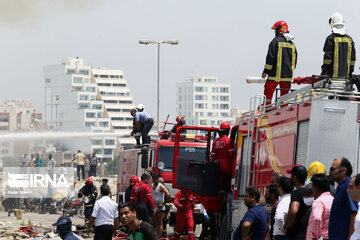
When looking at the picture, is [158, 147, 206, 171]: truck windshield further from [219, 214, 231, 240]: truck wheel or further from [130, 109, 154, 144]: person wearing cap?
[219, 214, 231, 240]: truck wheel

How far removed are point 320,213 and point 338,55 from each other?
194 inches

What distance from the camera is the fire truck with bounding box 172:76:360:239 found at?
11109 millimetres

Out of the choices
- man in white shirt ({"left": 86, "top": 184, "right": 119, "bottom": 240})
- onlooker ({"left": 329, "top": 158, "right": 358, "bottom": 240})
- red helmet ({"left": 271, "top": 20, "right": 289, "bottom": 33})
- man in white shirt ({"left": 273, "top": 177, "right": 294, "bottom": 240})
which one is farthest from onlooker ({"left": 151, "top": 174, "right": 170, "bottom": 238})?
onlooker ({"left": 329, "top": 158, "right": 358, "bottom": 240})

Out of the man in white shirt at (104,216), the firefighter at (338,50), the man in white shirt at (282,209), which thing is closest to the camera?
the man in white shirt at (282,209)

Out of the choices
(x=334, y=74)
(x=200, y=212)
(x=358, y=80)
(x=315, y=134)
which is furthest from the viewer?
(x=200, y=212)

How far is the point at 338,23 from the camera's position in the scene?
13.2 m

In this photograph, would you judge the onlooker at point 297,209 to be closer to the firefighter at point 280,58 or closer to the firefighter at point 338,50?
the firefighter at point 338,50

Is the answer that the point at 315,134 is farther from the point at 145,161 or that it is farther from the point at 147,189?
the point at 145,161

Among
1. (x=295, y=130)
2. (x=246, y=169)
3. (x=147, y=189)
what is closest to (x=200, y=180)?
(x=147, y=189)

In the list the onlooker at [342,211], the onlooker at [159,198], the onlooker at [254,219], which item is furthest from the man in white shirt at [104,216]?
the onlooker at [342,211]

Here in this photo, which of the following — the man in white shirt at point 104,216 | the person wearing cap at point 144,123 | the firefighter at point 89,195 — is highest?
the person wearing cap at point 144,123

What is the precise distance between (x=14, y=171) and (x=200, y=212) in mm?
19390

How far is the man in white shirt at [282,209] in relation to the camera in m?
9.65

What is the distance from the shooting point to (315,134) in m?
11.1
